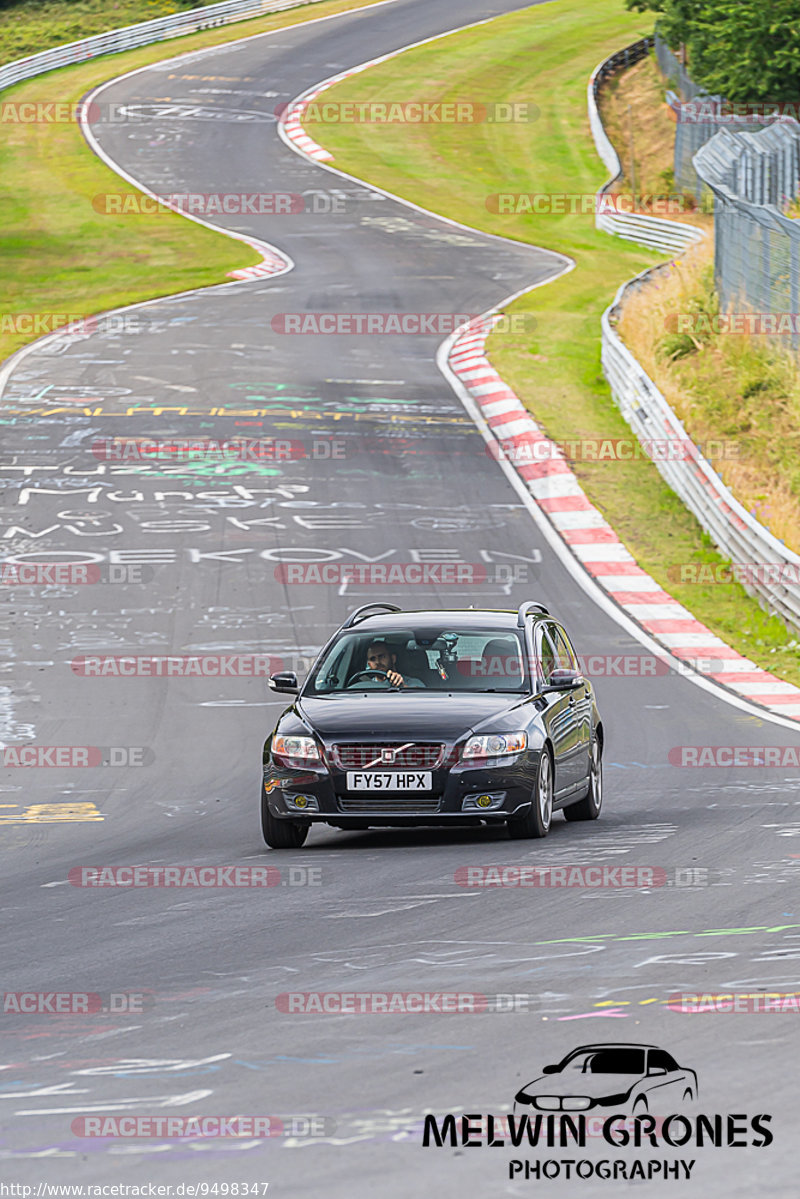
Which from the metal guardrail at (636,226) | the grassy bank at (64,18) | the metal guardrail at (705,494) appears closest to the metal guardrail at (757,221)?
the metal guardrail at (705,494)

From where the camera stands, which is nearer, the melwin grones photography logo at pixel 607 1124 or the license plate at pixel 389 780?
the melwin grones photography logo at pixel 607 1124

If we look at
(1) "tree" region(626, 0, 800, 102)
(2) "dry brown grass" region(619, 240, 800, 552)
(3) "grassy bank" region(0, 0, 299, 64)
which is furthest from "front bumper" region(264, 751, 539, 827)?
(3) "grassy bank" region(0, 0, 299, 64)

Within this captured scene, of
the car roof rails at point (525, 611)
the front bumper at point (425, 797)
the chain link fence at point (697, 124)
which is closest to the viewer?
the front bumper at point (425, 797)

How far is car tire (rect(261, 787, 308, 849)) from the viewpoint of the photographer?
424 inches

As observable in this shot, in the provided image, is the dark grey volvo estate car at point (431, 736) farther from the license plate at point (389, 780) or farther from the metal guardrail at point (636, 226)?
the metal guardrail at point (636, 226)

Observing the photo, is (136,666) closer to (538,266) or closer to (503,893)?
(503,893)

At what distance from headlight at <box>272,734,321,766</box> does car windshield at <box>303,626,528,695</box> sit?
0.83 m

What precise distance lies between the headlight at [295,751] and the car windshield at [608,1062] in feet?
16.5

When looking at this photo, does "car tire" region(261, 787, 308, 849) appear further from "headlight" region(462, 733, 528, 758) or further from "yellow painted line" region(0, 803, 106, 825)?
"yellow painted line" region(0, 803, 106, 825)

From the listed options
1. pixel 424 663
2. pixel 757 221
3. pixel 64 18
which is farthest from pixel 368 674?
pixel 64 18

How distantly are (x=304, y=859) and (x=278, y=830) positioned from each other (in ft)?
1.63

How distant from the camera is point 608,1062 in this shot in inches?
224

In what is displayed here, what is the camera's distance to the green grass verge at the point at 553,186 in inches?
915

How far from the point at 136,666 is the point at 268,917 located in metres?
9.27
